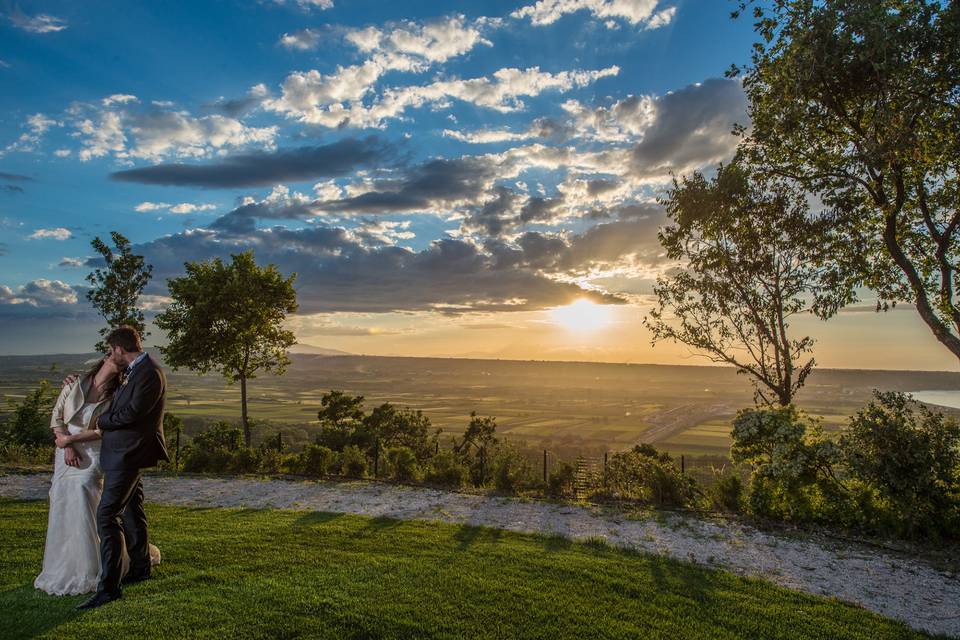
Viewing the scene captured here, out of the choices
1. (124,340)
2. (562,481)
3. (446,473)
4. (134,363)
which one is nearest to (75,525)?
(134,363)

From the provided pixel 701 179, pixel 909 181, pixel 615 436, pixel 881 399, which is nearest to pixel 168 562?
pixel 881 399

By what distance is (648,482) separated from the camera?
13.1 metres

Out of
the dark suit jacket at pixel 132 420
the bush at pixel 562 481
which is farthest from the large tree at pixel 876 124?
the dark suit jacket at pixel 132 420

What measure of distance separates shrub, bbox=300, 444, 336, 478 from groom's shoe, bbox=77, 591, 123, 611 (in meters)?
10.4

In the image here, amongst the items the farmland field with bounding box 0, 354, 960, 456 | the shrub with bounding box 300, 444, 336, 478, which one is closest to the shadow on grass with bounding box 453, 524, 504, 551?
the shrub with bounding box 300, 444, 336, 478

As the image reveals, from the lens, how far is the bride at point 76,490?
562 centimetres

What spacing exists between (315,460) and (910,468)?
48.3 feet

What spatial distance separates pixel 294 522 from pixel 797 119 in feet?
42.1

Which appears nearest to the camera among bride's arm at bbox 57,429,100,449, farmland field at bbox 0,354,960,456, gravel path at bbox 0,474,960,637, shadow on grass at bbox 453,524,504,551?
bride's arm at bbox 57,429,100,449

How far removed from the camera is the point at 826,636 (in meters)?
5.54

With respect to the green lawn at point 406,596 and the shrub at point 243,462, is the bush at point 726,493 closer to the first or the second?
the green lawn at point 406,596

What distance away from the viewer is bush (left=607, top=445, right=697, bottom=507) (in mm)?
12648

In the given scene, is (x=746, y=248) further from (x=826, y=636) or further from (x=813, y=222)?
(x=826, y=636)

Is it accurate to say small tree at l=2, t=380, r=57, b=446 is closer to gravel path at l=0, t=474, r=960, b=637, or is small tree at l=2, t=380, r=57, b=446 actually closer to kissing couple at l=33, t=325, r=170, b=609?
gravel path at l=0, t=474, r=960, b=637
